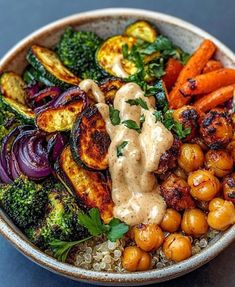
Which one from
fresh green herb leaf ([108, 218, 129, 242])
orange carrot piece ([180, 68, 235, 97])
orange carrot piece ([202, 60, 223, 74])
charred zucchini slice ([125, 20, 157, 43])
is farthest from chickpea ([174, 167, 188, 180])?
charred zucchini slice ([125, 20, 157, 43])

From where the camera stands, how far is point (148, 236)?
3312mm

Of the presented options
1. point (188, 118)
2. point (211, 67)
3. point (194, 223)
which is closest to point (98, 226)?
point (194, 223)

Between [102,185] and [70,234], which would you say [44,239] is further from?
Result: [102,185]

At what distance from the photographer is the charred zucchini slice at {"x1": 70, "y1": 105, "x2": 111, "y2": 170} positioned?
11.3 ft

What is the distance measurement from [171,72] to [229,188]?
857mm

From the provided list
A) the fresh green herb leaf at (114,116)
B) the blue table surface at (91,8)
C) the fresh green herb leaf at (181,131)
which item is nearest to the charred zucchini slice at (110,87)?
the fresh green herb leaf at (114,116)

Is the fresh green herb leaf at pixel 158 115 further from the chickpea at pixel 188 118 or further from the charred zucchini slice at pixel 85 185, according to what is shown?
the charred zucchini slice at pixel 85 185

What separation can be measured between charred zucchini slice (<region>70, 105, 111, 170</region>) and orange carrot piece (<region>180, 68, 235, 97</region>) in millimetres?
527

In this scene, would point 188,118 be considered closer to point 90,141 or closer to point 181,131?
point 181,131

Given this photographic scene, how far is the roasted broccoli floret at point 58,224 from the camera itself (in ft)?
11.1

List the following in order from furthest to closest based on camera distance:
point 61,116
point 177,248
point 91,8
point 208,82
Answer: point 91,8
point 208,82
point 61,116
point 177,248

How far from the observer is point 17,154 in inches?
141

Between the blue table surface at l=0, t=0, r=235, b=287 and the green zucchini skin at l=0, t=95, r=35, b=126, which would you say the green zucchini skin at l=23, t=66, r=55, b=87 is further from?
the blue table surface at l=0, t=0, r=235, b=287

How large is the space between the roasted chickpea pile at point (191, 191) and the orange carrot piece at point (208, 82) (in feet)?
0.97
